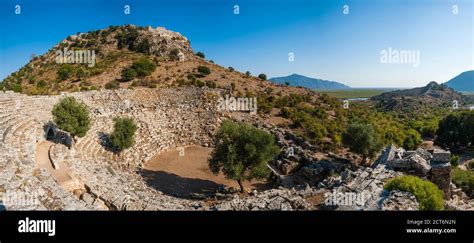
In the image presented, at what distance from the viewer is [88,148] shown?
22469 millimetres

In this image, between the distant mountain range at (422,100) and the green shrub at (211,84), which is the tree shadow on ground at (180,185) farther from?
the distant mountain range at (422,100)

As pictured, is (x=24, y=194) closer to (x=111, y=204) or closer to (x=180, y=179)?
(x=111, y=204)

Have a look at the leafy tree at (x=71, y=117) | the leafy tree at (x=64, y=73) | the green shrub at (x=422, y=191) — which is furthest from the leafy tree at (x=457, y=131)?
the leafy tree at (x=64, y=73)

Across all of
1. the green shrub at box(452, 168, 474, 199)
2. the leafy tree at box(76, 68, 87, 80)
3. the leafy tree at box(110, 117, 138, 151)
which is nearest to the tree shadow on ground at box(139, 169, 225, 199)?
the leafy tree at box(110, 117, 138, 151)

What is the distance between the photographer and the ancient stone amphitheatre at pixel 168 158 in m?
12.6

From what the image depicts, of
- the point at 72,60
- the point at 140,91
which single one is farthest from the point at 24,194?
the point at 72,60

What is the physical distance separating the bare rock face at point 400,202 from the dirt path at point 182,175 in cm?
1114

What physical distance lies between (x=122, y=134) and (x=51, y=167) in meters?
8.76

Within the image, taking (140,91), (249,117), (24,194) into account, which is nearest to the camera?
(24,194)

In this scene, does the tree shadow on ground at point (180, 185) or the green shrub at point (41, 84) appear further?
the green shrub at point (41, 84)

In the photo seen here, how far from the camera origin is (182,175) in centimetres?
2334

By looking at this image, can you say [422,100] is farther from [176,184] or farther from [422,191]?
[422,191]
